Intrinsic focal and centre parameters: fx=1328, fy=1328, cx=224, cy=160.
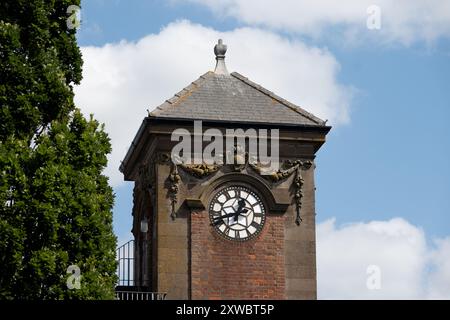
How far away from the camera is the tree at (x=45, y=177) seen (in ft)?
102

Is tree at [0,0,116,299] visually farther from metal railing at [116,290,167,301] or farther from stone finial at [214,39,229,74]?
stone finial at [214,39,229,74]

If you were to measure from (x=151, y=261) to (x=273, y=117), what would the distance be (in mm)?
5619

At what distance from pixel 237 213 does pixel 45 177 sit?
885 cm

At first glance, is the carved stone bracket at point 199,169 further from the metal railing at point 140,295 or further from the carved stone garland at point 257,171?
the metal railing at point 140,295

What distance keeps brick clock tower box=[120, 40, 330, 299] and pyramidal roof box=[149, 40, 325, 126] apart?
1.7 inches

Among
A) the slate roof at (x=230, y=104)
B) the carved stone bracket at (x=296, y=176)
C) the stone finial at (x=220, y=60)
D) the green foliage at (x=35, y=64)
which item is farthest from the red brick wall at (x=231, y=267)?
the green foliage at (x=35, y=64)

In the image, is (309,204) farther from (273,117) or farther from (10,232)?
(10,232)

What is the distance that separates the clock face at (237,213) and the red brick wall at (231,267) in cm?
21

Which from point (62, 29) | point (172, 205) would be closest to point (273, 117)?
point (172, 205)

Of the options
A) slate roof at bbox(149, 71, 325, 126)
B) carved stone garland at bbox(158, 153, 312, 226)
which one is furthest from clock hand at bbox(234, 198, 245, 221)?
slate roof at bbox(149, 71, 325, 126)

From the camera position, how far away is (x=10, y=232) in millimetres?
30984

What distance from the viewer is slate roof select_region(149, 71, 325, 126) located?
39062mm

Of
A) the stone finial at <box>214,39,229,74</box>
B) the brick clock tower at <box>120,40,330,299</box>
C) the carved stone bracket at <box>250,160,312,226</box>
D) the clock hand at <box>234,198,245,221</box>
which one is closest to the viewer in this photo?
the brick clock tower at <box>120,40,330,299</box>

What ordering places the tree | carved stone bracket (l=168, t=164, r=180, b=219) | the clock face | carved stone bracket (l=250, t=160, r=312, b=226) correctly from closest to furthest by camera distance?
the tree → the clock face → carved stone bracket (l=168, t=164, r=180, b=219) → carved stone bracket (l=250, t=160, r=312, b=226)
